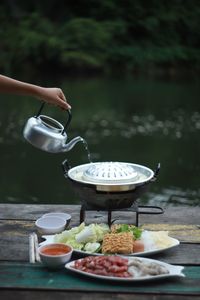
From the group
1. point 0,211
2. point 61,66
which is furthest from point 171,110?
point 0,211

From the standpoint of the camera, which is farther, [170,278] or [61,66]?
[61,66]

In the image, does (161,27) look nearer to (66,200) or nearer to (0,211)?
(66,200)

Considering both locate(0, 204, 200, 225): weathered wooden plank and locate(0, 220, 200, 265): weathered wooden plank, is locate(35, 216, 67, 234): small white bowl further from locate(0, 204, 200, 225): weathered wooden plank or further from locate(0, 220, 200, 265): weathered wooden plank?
locate(0, 204, 200, 225): weathered wooden plank

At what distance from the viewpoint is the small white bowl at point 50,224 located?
2543mm

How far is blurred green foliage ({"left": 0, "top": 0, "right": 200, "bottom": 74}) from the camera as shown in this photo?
58.0 ft

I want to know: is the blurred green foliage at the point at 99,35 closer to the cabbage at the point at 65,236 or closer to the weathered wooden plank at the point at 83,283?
the cabbage at the point at 65,236

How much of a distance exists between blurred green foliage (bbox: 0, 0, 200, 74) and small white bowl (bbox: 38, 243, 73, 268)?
15.3 meters

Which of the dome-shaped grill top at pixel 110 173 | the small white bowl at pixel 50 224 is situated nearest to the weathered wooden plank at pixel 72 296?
the small white bowl at pixel 50 224

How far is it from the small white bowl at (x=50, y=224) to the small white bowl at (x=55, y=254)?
0.90ft

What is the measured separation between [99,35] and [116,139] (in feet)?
35.8

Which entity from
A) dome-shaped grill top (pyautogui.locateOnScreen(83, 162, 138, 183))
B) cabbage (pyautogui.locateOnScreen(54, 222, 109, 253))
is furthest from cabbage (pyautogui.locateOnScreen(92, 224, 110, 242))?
dome-shaped grill top (pyautogui.locateOnScreen(83, 162, 138, 183))

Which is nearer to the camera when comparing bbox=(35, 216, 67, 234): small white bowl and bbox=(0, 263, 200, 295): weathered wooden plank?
bbox=(0, 263, 200, 295): weathered wooden plank

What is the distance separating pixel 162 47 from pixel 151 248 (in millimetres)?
18339

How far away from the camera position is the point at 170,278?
6.91ft
